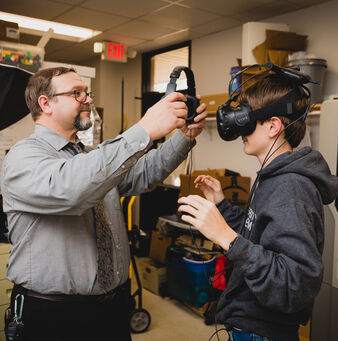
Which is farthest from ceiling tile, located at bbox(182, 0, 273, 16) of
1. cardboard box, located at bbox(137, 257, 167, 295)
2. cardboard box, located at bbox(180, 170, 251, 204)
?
cardboard box, located at bbox(137, 257, 167, 295)

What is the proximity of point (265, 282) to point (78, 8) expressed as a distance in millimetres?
3306

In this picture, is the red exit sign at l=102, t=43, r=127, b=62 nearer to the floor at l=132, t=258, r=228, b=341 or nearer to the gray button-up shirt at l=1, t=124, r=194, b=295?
the floor at l=132, t=258, r=228, b=341

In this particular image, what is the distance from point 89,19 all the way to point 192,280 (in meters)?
2.87

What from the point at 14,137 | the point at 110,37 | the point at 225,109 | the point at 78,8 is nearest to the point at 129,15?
the point at 78,8

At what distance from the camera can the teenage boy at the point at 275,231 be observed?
0.96 metres

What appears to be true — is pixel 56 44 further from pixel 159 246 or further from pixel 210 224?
pixel 210 224

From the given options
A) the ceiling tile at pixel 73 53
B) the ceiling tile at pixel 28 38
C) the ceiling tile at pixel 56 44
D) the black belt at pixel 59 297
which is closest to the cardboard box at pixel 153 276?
the black belt at pixel 59 297

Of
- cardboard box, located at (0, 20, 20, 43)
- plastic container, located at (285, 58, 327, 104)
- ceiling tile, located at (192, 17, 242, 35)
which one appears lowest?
plastic container, located at (285, 58, 327, 104)

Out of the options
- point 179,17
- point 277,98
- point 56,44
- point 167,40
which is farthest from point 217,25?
point 277,98

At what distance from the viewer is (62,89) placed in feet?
4.76

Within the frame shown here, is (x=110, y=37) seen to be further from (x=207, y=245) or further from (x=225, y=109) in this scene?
(x=225, y=109)

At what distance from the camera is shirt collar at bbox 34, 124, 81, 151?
1.37m

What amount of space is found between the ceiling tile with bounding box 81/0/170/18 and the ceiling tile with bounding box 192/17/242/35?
0.69 m

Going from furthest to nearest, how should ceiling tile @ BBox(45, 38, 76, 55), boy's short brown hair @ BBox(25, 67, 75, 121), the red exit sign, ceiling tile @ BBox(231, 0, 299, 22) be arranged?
ceiling tile @ BBox(45, 38, 76, 55) → the red exit sign → ceiling tile @ BBox(231, 0, 299, 22) → boy's short brown hair @ BBox(25, 67, 75, 121)
